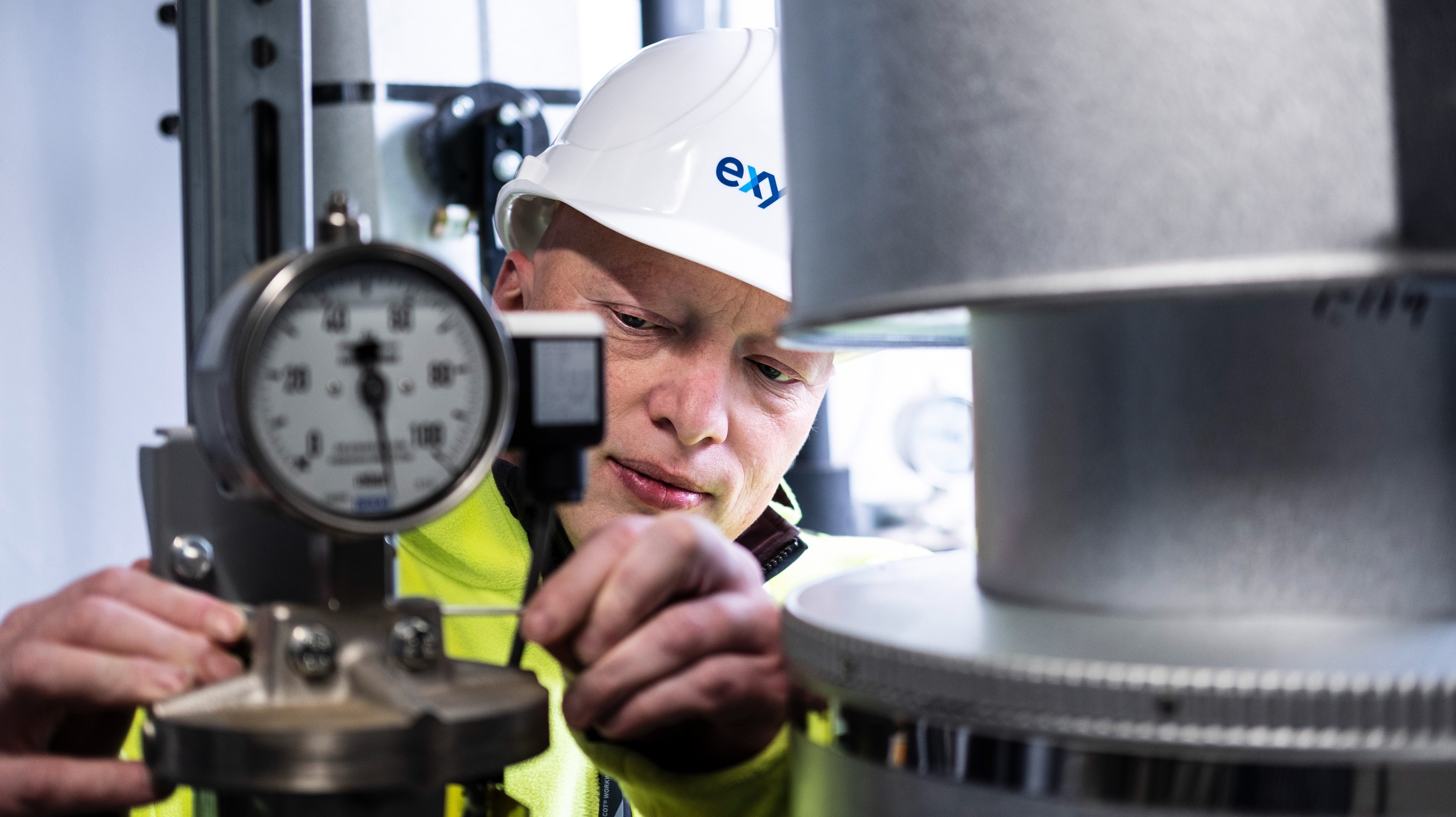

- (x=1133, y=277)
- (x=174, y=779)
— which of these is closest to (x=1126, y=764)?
(x=1133, y=277)

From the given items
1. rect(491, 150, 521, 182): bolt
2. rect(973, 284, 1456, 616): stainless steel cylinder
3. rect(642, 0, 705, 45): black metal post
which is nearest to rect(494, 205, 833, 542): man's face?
rect(491, 150, 521, 182): bolt

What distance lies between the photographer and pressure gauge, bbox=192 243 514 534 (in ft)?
1.68

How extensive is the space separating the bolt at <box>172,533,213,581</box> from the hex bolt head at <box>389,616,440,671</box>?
0.13m

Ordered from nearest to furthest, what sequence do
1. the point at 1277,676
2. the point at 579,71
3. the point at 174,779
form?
the point at 1277,676
the point at 174,779
the point at 579,71

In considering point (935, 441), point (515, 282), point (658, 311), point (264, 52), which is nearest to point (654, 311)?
point (658, 311)

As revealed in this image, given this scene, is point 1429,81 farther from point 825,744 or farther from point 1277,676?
point 825,744

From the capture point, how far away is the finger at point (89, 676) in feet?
1.78

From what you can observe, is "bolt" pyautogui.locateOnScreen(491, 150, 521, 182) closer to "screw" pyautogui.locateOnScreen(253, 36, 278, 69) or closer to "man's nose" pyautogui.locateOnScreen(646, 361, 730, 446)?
"man's nose" pyautogui.locateOnScreen(646, 361, 730, 446)

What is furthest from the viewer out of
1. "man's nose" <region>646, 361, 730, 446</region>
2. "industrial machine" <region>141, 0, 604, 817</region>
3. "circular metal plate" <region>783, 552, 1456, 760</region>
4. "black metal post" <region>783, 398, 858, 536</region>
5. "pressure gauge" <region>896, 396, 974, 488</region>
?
"pressure gauge" <region>896, 396, 974, 488</region>

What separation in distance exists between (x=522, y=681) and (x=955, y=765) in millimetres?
210

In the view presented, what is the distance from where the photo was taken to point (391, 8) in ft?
5.38

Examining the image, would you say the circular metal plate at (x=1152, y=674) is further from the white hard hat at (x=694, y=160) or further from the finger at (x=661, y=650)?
the white hard hat at (x=694, y=160)

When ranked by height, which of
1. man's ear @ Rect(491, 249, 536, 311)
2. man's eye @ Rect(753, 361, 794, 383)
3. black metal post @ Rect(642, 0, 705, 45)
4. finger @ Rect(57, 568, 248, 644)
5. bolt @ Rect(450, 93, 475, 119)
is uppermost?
black metal post @ Rect(642, 0, 705, 45)

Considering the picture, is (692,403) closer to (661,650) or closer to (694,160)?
(694,160)
